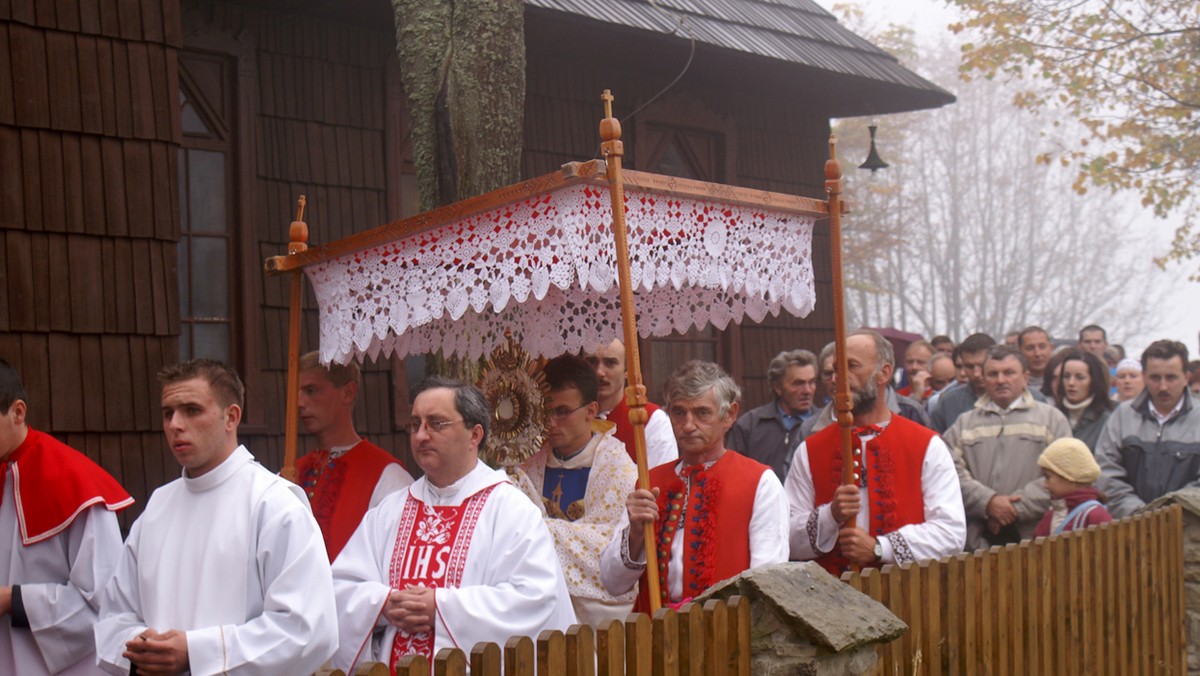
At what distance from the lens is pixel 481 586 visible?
455 centimetres

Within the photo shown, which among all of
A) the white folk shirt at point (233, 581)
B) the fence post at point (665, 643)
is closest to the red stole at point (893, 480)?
the fence post at point (665, 643)

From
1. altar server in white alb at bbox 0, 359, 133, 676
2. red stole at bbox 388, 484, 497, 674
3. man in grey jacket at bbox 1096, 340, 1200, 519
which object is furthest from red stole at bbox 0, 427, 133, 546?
man in grey jacket at bbox 1096, 340, 1200, 519

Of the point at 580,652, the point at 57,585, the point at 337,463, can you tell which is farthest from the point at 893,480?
the point at 57,585

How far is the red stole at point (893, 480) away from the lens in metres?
5.83

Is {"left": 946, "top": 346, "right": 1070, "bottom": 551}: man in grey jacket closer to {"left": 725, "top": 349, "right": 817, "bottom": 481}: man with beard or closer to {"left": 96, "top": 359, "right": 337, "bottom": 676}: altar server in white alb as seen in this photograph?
{"left": 725, "top": 349, "right": 817, "bottom": 481}: man with beard

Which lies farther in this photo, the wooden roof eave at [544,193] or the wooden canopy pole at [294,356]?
the wooden canopy pole at [294,356]

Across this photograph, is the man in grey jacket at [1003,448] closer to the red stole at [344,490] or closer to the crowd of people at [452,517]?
the crowd of people at [452,517]

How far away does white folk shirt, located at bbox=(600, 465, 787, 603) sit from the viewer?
16.9 ft

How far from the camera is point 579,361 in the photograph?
18.6ft

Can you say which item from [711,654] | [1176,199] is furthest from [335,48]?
[1176,199]

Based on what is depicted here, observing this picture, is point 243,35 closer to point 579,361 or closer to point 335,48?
point 335,48

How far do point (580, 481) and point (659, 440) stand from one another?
1.75 feet

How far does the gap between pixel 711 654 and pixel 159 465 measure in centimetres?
376

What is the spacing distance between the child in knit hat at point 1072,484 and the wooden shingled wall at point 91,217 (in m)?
4.26
